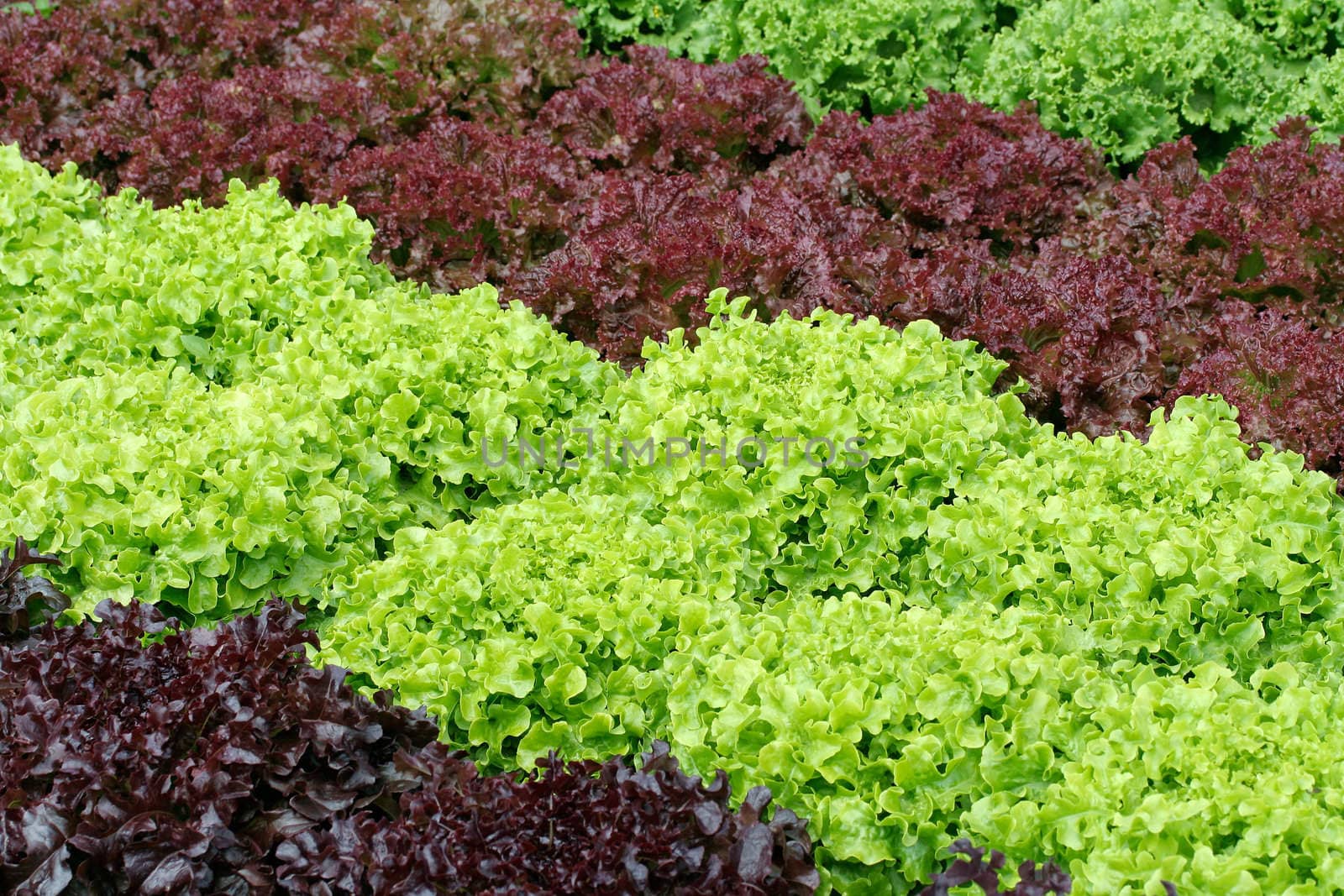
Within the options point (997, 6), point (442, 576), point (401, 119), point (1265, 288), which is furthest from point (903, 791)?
point (997, 6)

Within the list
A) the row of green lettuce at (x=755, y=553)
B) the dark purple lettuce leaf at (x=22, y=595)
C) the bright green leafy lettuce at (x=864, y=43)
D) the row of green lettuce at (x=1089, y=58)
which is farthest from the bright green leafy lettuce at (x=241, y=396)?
the row of green lettuce at (x=1089, y=58)

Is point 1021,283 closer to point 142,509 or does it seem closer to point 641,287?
point 641,287

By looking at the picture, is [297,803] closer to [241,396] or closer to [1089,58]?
[241,396]

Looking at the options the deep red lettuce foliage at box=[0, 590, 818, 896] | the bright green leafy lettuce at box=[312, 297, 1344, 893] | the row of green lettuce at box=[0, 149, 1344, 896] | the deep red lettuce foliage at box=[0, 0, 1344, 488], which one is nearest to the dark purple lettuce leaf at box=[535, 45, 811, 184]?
the deep red lettuce foliage at box=[0, 0, 1344, 488]

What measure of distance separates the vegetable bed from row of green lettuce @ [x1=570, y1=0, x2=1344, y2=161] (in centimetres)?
4

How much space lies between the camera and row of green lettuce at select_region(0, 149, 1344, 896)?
3.13 meters

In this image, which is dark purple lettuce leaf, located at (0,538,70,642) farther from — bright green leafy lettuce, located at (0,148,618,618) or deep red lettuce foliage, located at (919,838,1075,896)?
deep red lettuce foliage, located at (919,838,1075,896)

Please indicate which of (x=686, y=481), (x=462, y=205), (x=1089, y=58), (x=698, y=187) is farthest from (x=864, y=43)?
(x=686, y=481)

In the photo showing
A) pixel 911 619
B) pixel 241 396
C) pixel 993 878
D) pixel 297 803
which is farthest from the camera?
pixel 241 396

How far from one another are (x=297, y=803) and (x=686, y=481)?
5.38ft

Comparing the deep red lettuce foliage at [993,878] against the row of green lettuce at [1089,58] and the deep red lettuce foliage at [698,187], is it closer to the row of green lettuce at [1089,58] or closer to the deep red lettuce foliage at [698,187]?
the deep red lettuce foliage at [698,187]

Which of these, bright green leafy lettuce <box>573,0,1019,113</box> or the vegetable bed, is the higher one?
bright green leafy lettuce <box>573,0,1019,113</box>

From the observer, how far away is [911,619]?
3.58m

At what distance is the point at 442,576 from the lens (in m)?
3.73
